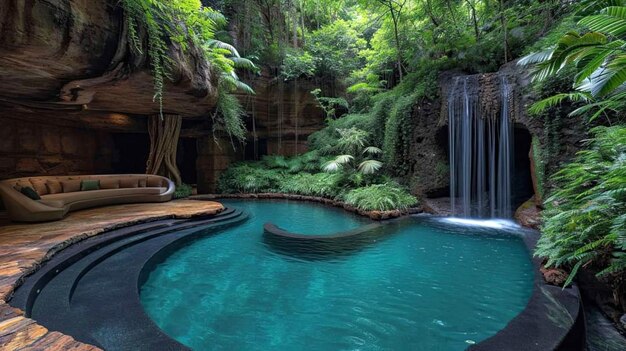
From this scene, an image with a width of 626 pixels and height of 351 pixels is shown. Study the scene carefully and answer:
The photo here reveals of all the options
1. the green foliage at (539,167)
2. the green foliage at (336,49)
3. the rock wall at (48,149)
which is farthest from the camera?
the green foliage at (336,49)

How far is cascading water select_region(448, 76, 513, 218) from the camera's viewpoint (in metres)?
7.20

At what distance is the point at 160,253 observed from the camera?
4.36 meters

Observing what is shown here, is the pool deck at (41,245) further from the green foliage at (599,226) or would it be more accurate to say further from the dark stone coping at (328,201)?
the green foliage at (599,226)

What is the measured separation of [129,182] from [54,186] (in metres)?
1.84

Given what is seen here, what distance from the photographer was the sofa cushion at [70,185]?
696 cm

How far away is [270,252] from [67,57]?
423cm

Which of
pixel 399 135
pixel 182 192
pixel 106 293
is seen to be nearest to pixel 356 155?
pixel 399 135

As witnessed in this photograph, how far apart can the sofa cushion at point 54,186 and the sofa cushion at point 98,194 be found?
0.52 metres

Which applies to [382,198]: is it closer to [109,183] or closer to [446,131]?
[446,131]

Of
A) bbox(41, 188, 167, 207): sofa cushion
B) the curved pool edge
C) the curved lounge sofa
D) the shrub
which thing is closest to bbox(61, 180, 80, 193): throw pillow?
the curved lounge sofa

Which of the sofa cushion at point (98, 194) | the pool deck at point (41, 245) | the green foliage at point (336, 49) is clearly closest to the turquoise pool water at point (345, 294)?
the pool deck at point (41, 245)

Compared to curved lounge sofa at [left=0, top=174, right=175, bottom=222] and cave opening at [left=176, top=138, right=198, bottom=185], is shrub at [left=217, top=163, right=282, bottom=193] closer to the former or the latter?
curved lounge sofa at [left=0, top=174, right=175, bottom=222]

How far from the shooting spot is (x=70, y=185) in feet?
23.2

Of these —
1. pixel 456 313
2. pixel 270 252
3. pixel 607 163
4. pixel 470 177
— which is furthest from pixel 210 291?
pixel 470 177
